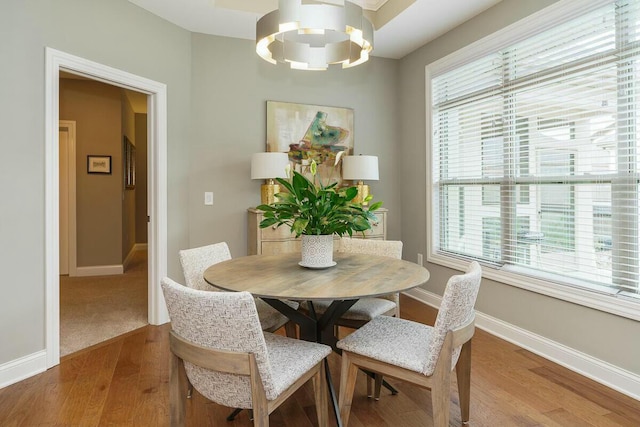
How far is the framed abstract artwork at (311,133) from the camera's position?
12.9 ft

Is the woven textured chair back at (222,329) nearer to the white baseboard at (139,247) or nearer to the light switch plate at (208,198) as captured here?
the light switch plate at (208,198)

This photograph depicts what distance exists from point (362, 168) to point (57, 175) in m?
2.53

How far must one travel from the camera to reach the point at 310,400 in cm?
217

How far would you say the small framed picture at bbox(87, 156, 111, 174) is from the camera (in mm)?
5377

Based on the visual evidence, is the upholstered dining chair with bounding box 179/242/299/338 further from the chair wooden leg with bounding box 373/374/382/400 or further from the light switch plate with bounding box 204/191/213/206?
the light switch plate with bounding box 204/191/213/206

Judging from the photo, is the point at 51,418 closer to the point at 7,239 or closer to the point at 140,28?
the point at 7,239

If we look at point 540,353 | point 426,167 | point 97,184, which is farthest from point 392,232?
point 97,184

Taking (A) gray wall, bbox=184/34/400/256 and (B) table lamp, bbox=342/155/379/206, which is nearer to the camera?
(A) gray wall, bbox=184/34/400/256

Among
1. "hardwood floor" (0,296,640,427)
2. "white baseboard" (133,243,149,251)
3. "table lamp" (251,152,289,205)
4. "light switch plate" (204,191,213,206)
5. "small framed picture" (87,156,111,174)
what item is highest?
"small framed picture" (87,156,111,174)

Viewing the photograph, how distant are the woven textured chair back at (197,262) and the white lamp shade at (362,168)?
1785mm

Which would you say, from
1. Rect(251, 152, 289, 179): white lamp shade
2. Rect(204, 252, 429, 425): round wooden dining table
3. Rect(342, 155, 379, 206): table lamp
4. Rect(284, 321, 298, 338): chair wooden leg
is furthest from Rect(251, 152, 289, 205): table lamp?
Rect(284, 321, 298, 338): chair wooden leg

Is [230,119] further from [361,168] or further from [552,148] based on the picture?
[552,148]

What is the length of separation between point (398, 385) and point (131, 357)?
6.10 ft

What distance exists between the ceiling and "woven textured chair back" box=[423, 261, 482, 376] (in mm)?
2526
